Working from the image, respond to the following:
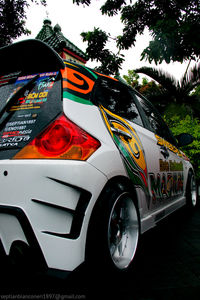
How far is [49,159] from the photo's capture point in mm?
1343

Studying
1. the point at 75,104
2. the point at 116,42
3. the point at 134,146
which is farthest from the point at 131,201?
the point at 116,42

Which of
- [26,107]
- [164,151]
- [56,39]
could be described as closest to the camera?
[26,107]

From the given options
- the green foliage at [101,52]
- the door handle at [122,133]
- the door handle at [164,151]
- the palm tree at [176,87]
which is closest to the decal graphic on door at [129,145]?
the door handle at [122,133]

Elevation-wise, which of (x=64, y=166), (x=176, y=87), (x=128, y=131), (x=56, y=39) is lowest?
(x=64, y=166)

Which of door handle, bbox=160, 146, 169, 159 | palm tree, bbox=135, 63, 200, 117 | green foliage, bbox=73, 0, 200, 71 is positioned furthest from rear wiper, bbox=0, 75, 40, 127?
palm tree, bbox=135, 63, 200, 117

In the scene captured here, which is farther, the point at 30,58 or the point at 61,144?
the point at 30,58

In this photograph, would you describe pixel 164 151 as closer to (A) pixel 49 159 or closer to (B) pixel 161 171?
(B) pixel 161 171

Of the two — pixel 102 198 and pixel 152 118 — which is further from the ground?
pixel 152 118

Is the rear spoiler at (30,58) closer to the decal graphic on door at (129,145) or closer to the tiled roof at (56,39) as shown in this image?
the decal graphic on door at (129,145)

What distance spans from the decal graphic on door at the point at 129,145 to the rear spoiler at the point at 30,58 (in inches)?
19.3

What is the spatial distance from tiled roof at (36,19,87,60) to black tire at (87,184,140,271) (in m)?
13.7

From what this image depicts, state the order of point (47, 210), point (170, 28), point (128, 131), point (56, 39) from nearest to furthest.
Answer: point (47, 210)
point (128, 131)
point (170, 28)
point (56, 39)

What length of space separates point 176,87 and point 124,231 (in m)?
8.84

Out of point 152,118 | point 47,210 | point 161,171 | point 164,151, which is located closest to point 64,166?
point 47,210
